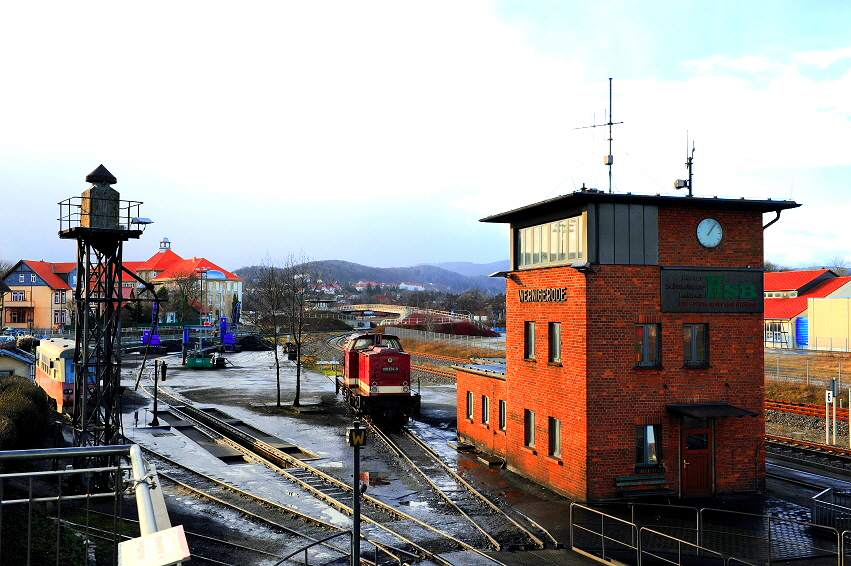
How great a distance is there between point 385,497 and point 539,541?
5.70 metres

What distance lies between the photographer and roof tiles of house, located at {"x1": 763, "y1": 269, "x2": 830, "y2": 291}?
2869 inches

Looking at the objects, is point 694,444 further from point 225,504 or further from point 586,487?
point 225,504

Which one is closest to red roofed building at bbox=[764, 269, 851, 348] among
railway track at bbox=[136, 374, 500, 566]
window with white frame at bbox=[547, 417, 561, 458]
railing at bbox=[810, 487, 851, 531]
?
window with white frame at bbox=[547, 417, 561, 458]

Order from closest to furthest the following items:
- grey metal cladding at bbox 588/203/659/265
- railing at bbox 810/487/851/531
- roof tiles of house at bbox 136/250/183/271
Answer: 1. railing at bbox 810/487/851/531
2. grey metal cladding at bbox 588/203/659/265
3. roof tiles of house at bbox 136/250/183/271

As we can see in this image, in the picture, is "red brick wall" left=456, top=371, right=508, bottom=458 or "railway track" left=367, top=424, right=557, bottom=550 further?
"red brick wall" left=456, top=371, right=508, bottom=458

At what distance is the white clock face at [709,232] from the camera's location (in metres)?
20.0

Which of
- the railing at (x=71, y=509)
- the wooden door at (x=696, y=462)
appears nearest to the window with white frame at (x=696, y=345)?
the wooden door at (x=696, y=462)

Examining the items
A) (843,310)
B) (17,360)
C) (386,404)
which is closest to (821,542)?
(386,404)

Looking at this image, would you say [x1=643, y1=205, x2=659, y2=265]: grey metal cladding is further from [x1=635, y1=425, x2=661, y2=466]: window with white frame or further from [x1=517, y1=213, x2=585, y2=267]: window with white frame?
[x1=635, y1=425, x2=661, y2=466]: window with white frame

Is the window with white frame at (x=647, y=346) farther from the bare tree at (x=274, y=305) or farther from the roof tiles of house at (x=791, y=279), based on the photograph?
the roof tiles of house at (x=791, y=279)

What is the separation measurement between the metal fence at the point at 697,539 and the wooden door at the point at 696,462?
1436 mm

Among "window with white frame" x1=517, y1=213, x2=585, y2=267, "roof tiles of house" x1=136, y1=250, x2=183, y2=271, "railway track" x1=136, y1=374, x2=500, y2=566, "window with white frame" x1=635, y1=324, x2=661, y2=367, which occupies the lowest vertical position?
"railway track" x1=136, y1=374, x2=500, y2=566

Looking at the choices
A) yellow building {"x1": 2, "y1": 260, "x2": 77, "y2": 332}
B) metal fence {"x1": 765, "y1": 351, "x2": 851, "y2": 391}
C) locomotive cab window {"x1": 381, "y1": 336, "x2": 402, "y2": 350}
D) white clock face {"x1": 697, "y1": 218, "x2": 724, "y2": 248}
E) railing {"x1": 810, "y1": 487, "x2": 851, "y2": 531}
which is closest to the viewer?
railing {"x1": 810, "y1": 487, "x2": 851, "y2": 531}

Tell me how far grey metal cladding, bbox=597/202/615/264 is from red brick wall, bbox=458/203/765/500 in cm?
36
